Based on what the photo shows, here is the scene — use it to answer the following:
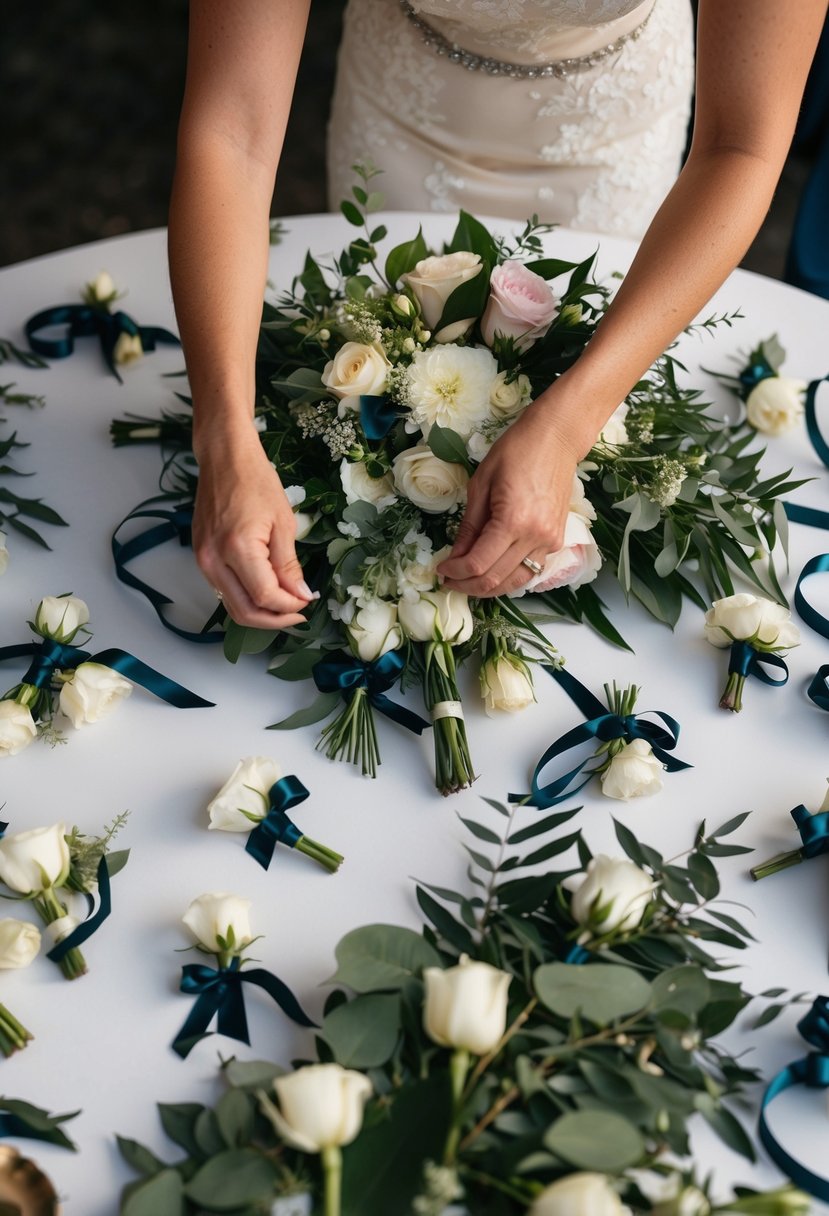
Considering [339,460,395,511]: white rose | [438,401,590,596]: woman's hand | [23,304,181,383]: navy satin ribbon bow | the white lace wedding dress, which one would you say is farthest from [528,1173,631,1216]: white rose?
the white lace wedding dress

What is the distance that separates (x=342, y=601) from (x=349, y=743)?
5.8 inches

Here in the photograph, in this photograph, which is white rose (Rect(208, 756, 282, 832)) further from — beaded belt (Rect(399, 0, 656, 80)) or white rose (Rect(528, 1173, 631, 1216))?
beaded belt (Rect(399, 0, 656, 80))

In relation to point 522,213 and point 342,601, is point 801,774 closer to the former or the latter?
point 342,601

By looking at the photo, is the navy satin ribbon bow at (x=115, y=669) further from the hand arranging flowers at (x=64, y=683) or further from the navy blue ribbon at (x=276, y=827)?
the navy blue ribbon at (x=276, y=827)

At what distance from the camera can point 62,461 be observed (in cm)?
143

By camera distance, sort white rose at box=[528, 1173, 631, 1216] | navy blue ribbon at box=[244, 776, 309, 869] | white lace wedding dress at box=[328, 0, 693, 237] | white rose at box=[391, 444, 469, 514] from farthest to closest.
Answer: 1. white lace wedding dress at box=[328, 0, 693, 237]
2. white rose at box=[391, 444, 469, 514]
3. navy blue ribbon at box=[244, 776, 309, 869]
4. white rose at box=[528, 1173, 631, 1216]

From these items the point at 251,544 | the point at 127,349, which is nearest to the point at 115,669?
the point at 251,544

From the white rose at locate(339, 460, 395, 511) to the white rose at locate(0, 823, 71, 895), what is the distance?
439mm

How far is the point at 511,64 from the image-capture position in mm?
1714

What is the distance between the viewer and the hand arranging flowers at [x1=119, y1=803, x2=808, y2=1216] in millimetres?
759

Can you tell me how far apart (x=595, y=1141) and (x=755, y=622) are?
1.93 feet

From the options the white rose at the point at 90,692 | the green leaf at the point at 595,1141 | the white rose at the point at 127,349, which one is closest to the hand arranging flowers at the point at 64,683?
the white rose at the point at 90,692

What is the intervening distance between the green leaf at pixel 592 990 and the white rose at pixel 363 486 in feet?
1.68

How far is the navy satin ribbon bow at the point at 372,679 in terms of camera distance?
1.14 meters
